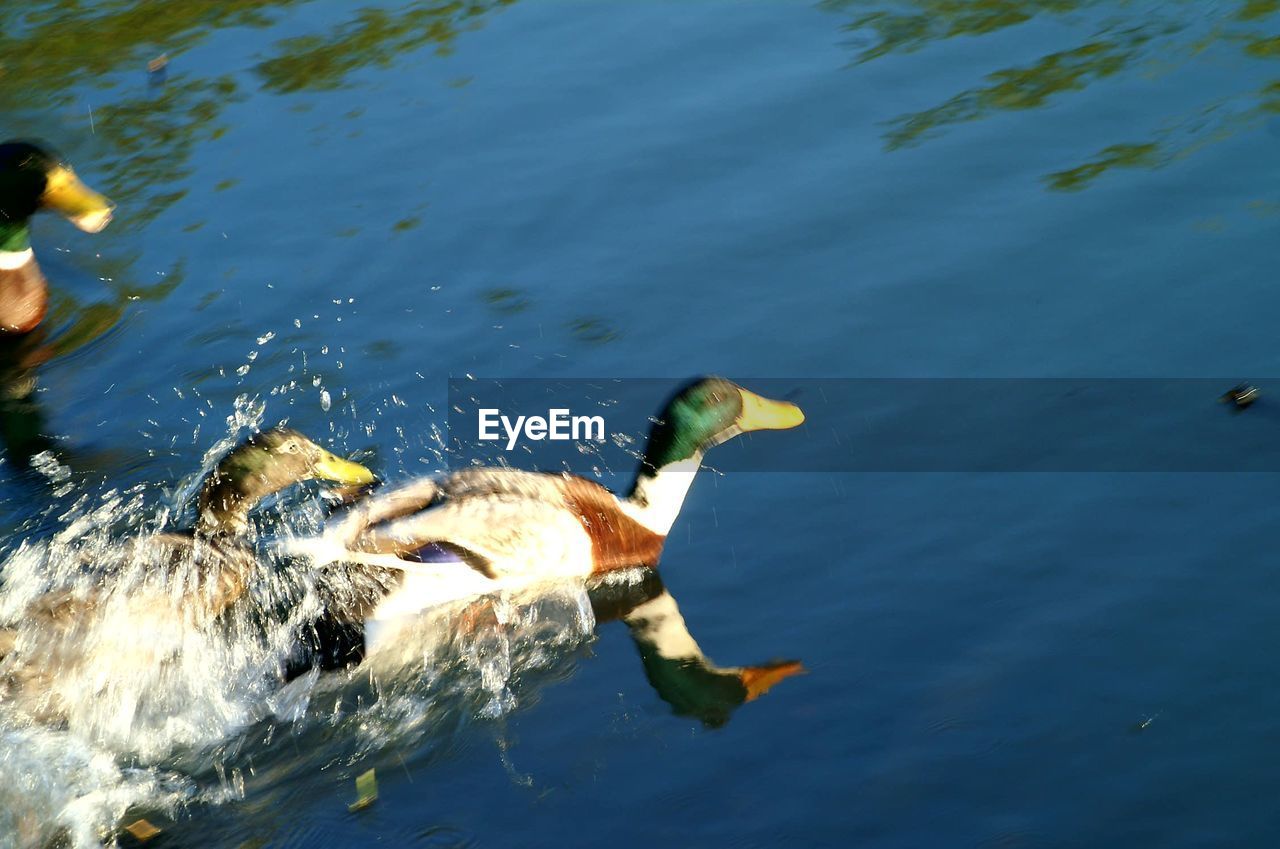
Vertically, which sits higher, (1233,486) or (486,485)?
(486,485)

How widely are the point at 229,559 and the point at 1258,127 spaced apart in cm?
490

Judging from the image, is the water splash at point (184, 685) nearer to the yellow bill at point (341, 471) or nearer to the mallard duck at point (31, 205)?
the yellow bill at point (341, 471)

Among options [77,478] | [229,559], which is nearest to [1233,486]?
[229,559]

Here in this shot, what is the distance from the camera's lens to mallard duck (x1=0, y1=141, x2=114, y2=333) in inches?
321

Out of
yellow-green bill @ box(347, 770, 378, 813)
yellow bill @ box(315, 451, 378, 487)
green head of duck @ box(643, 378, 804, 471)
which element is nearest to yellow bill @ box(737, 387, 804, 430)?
green head of duck @ box(643, 378, 804, 471)

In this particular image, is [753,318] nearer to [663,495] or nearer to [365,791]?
[663,495]

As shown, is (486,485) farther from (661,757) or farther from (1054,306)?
(1054,306)

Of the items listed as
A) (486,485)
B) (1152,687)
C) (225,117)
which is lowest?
(1152,687)

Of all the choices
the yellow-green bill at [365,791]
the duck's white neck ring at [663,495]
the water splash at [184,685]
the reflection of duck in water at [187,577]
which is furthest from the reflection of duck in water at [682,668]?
the reflection of duck in water at [187,577]

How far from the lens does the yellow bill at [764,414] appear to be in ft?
19.0

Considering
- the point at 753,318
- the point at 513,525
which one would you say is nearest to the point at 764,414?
the point at 753,318

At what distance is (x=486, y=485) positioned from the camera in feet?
18.8

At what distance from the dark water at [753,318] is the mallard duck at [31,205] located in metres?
0.17

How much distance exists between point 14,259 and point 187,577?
143 inches
